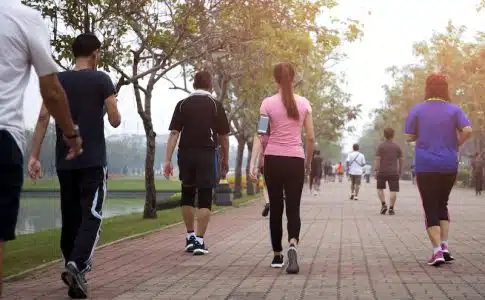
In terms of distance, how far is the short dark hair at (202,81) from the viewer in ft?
34.3

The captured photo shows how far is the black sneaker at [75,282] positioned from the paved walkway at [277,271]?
157 mm

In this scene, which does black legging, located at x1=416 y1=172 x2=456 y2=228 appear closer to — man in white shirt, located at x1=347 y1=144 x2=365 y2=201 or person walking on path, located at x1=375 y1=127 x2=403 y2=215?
person walking on path, located at x1=375 y1=127 x2=403 y2=215

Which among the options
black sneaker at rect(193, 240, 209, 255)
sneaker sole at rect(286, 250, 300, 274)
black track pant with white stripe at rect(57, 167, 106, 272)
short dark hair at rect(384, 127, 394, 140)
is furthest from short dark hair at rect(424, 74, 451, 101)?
short dark hair at rect(384, 127, 394, 140)

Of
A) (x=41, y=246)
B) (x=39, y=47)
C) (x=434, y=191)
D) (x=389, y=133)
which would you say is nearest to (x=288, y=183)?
(x=434, y=191)

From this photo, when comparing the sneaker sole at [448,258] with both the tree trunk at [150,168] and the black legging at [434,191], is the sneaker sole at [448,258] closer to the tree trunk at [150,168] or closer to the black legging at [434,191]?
the black legging at [434,191]

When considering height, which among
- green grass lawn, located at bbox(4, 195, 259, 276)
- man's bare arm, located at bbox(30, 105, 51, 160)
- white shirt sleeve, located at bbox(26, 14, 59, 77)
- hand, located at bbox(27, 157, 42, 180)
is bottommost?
green grass lawn, located at bbox(4, 195, 259, 276)

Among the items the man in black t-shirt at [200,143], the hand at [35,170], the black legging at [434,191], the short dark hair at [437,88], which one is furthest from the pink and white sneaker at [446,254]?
the hand at [35,170]

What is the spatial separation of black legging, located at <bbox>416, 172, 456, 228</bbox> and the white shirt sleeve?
5542mm

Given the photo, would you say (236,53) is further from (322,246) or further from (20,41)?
(20,41)

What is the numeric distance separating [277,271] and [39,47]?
455 centimetres

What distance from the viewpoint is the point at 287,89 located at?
8.76m

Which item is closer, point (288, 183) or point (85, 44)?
point (85, 44)

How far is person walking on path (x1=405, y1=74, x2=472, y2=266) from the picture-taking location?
9234 millimetres

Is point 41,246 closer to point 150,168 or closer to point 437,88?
point 437,88
